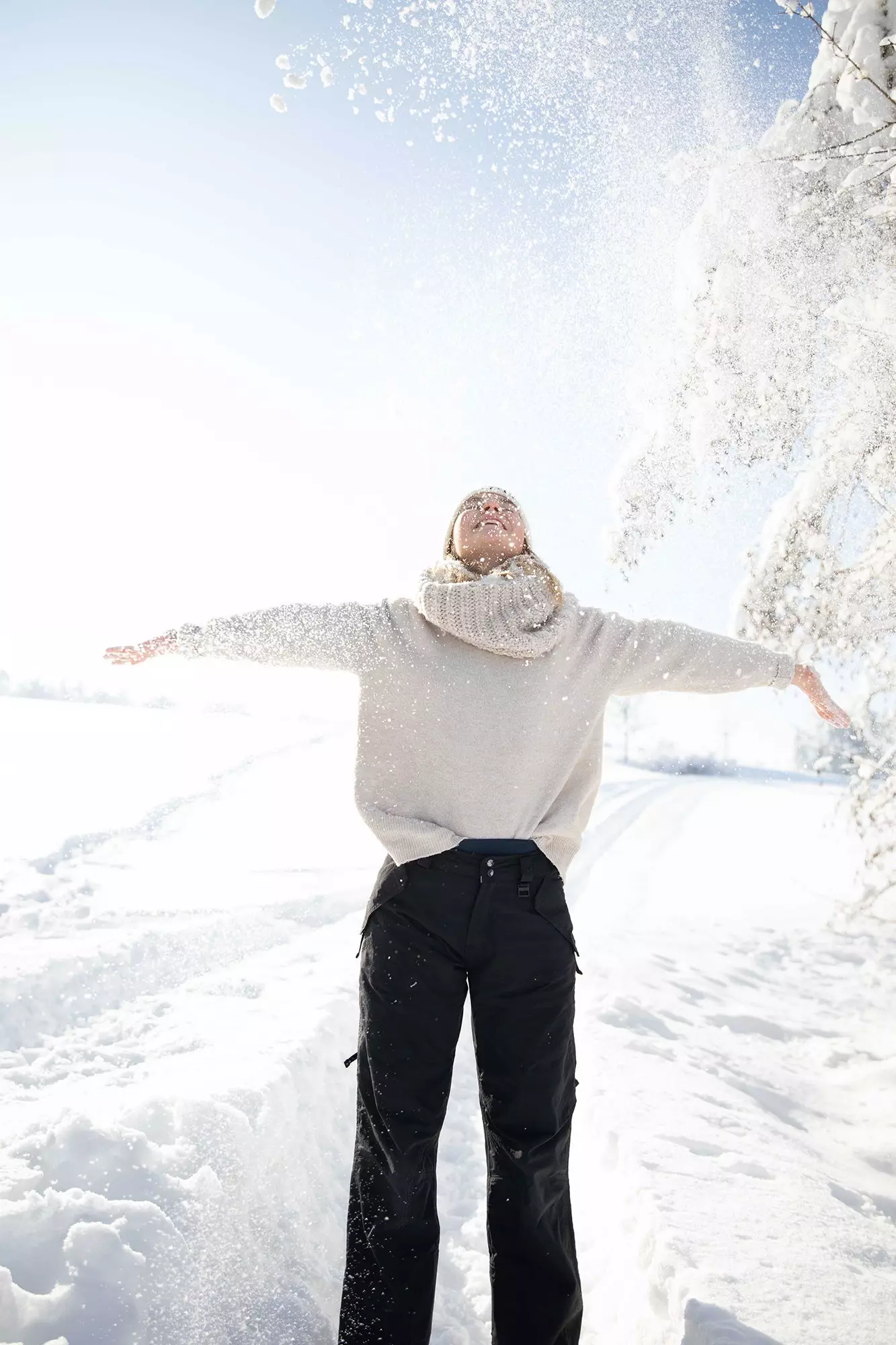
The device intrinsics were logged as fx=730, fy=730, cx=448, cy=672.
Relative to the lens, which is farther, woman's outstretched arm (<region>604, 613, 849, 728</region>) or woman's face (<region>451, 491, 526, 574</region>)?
woman's face (<region>451, 491, 526, 574</region>)

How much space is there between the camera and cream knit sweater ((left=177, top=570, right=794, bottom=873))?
2029 mm

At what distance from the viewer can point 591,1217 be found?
269cm

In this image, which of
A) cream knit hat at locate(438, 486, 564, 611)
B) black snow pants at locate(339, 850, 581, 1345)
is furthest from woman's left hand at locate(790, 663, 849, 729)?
black snow pants at locate(339, 850, 581, 1345)

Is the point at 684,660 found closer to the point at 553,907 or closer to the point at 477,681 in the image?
the point at 477,681

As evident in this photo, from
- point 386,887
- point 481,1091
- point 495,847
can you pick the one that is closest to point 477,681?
point 495,847

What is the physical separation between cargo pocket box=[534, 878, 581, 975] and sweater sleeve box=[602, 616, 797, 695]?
608mm

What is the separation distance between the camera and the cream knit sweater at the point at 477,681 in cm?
203

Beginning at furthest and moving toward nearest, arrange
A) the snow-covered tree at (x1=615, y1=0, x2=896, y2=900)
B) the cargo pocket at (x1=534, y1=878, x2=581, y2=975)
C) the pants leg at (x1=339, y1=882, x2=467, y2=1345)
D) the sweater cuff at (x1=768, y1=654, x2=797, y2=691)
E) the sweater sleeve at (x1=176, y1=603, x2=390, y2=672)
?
1. the snow-covered tree at (x1=615, y1=0, x2=896, y2=900)
2. the sweater cuff at (x1=768, y1=654, x2=797, y2=691)
3. the sweater sleeve at (x1=176, y1=603, x2=390, y2=672)
4. the cargo pocket at (x1=534, y1=878, x2=581, y2=975)
5. the pants leg at (x1=339, y1=882, x2=467, y2=1345)

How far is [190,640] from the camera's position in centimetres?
217

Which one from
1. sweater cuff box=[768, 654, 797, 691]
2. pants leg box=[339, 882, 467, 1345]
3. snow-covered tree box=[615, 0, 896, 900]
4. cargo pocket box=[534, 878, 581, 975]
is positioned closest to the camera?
pants leg box=[339, 882, 467, 1345]

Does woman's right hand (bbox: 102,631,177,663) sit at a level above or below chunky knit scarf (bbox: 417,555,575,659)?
below

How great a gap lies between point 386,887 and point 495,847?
324mm

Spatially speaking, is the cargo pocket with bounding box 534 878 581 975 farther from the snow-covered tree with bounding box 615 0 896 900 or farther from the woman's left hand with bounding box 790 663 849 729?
the snow-covered tree with bounding box 615 0 896 900

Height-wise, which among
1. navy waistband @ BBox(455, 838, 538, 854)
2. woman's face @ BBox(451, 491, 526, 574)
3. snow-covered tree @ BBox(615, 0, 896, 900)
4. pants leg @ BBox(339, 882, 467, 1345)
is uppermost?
snow-covered tree @ BBox(615, 0, 896, 900)
